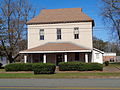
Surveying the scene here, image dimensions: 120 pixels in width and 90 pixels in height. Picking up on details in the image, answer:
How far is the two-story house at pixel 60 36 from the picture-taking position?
31.7 m

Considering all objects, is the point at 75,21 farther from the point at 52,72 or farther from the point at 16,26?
the point at 16,26

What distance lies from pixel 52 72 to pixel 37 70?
165cm

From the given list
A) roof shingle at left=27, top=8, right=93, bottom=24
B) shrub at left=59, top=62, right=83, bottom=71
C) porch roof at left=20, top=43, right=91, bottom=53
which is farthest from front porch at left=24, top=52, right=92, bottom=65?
shrub at left=59, top=62, right=83, bottom=71

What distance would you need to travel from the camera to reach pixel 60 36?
3288 centimetres

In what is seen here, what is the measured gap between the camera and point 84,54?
31891 mm

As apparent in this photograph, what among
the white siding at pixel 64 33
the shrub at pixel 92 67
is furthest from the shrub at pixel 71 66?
the white siding at pixel 64 33

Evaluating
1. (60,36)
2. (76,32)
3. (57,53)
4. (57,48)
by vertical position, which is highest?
(76,32)

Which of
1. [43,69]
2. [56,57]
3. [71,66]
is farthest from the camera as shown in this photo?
[56,57]

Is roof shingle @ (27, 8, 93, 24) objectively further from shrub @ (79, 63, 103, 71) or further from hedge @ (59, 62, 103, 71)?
shrub @ (79, 63, 103, 71)

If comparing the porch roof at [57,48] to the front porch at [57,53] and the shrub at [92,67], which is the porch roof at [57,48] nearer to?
the front porch at [57,53]

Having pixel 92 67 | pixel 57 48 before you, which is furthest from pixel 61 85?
pixel 57 48

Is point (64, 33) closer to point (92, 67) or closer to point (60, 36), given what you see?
point (60, 36)

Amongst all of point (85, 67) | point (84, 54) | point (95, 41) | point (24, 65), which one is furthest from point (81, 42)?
point (95, 41)

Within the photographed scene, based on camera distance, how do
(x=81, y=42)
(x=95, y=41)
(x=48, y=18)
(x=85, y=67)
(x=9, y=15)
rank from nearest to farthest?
(x=85, y=67) → (x=81, y=42) → (x=48, y=18) → (x=9, y=15) → (x=95, y=41)
